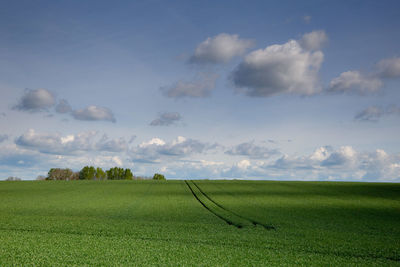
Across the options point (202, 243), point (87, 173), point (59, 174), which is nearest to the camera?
point (202, 243)

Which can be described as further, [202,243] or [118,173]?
[118,173]

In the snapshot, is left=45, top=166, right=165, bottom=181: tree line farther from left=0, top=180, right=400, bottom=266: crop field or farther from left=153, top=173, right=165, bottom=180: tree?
left=0, top=180, right=400, bottom=266: crop field

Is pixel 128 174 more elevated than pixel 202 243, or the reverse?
pixel 128 174

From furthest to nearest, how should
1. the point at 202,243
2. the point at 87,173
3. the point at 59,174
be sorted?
1. the point at 87,173
2. the point at 59,174
3. the point at 202,243

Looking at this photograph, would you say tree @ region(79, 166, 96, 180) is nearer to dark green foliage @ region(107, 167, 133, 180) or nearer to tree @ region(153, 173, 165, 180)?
dark green foliage @ region(107, 167, 133, 180)

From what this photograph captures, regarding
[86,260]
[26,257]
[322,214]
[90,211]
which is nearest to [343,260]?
[86,260]

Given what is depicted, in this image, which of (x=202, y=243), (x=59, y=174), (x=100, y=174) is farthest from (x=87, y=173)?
(x=202, y=243)

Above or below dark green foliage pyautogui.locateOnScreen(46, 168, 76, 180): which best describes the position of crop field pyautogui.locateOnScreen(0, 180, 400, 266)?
below

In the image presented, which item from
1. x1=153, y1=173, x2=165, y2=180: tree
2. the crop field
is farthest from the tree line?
the crop field

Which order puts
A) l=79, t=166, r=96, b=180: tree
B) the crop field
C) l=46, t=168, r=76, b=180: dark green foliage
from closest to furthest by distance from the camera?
the crop field → l=46, t=168, r=76, b=180: dark green foliage → l=79, t=166, r=96, b=180: tree

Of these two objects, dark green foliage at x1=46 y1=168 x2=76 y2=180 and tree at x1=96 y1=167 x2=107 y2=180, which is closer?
dark green foliage at x1=46 y1=168 x2=76 y2=180

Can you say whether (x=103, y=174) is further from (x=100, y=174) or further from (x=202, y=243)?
(x=202, y=243)

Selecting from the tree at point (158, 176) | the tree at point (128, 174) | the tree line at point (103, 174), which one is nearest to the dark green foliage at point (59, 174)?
the tree line at point (103, 174)

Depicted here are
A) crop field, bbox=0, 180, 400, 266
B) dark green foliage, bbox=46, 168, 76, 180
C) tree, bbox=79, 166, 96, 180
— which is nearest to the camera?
crop field, bbox=0, 180, 400, 266
